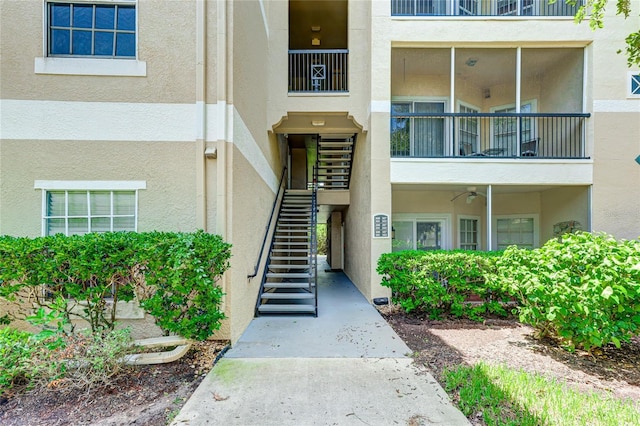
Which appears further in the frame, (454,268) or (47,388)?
(454,268)

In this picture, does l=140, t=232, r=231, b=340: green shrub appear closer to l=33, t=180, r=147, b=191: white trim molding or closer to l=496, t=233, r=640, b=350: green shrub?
l=33, t=180, r=147, b=191: white trim molding

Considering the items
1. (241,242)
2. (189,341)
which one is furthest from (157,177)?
(189,341)

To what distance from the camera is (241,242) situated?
15.8ft

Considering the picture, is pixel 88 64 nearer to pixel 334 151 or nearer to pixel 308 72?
pixel 308 72

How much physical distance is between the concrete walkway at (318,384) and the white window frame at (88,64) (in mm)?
4391

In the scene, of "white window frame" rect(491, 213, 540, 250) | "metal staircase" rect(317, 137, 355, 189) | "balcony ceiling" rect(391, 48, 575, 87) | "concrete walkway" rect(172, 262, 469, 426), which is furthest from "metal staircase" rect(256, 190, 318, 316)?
"white window frame" rect(491, 213, 540, 250)

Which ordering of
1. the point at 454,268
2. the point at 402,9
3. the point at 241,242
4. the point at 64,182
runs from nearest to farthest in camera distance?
the point at 64,182, the point at 241,242, the point at 454,268, the point at 402,9

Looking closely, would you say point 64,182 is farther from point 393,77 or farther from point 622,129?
point 622,129

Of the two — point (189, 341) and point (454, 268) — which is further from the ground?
point (454, 268)

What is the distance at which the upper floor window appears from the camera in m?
4.19

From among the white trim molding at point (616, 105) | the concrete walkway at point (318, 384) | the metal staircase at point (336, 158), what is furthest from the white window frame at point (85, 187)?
the white trim molding at point (616, 105)

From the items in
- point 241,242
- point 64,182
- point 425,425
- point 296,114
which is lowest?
point 425,425

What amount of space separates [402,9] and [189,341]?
8.61 metres

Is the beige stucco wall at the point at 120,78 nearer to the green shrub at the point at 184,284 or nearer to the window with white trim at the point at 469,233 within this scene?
the green shrub at the point at 184,284
